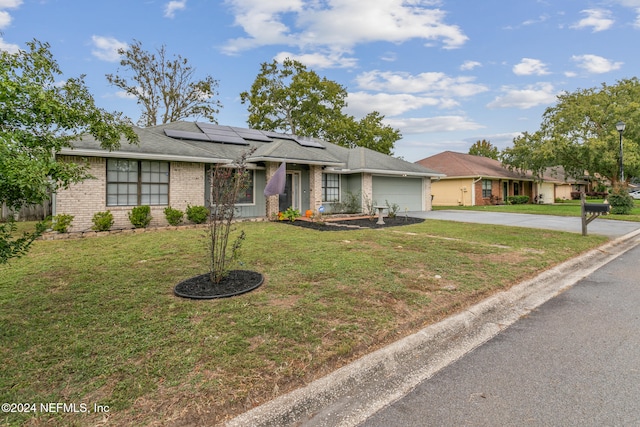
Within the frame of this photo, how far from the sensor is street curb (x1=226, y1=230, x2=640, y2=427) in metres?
2.07

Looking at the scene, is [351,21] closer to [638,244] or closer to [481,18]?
[481,18]

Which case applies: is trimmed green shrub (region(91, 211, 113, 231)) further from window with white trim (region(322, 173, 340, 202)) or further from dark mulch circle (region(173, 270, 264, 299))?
window with white trim (region(322, 173, 340, 202))

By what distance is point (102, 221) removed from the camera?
9812 mm


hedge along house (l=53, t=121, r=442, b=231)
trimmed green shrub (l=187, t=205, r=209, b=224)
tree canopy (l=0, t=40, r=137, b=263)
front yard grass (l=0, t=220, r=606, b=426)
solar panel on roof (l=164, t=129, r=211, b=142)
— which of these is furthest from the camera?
solar panel on roof (l=164, t=129, r=211, b=142)

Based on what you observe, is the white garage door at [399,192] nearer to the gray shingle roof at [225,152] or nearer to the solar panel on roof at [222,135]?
the gray shingle roof at [225,152]

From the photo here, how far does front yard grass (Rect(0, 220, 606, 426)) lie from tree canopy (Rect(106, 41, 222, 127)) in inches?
847

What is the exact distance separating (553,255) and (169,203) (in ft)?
39.0

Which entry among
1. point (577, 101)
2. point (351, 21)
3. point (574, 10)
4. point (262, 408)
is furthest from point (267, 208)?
point (577, 101)

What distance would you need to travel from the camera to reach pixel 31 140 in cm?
271

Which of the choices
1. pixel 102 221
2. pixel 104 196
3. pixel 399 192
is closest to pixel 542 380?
pixel 102 221

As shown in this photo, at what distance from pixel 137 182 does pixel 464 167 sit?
79.7 ft

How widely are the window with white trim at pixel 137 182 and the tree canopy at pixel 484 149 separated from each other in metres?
57.1

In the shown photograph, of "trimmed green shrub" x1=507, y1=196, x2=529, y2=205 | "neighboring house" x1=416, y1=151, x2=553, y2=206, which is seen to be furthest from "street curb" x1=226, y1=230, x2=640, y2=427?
"trimmed green shrub" x1=507, y1=196, x2=529, y2=205

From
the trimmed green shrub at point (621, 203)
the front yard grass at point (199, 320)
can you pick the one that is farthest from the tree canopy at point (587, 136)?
→ the front yard grass at point (199, 320)
